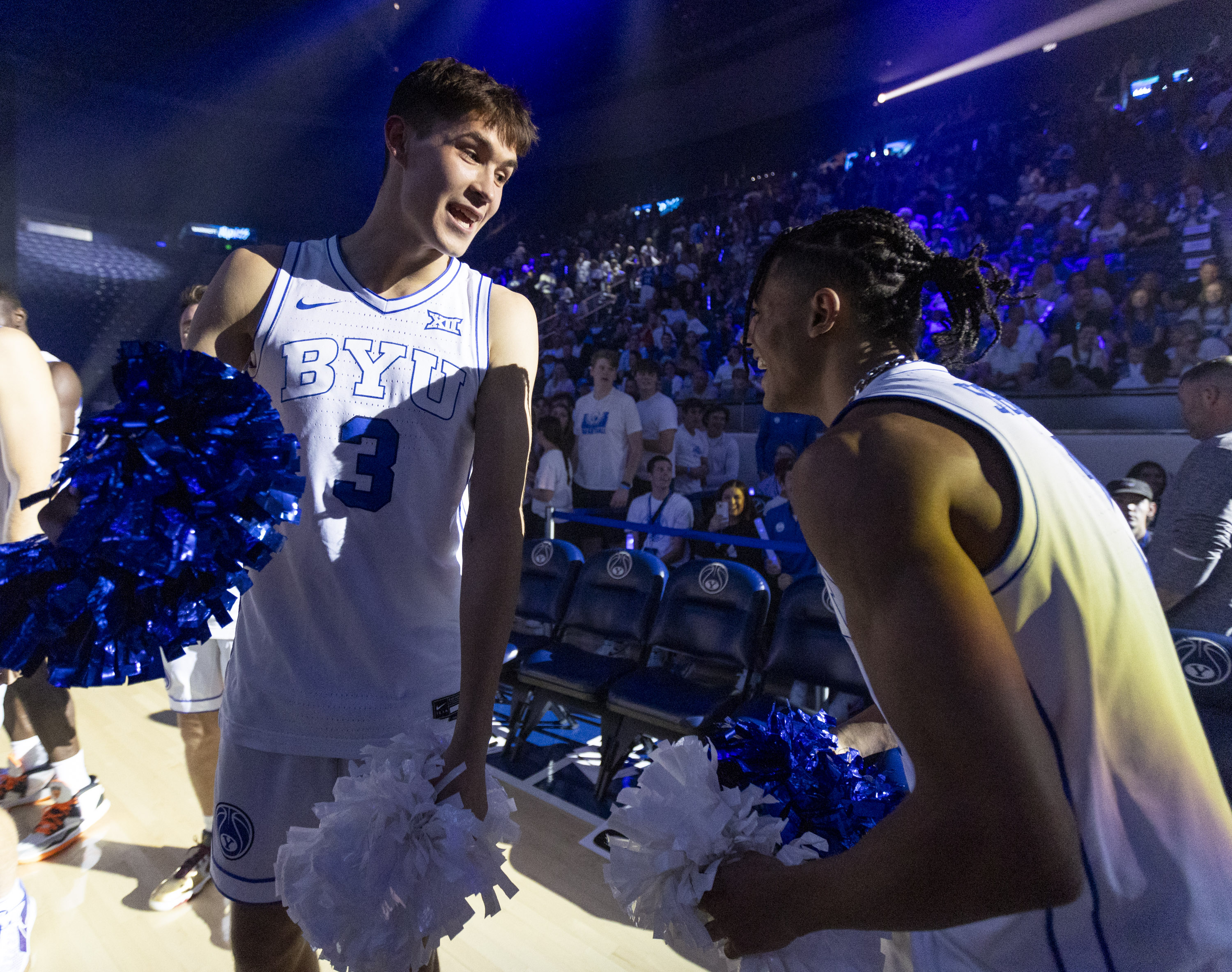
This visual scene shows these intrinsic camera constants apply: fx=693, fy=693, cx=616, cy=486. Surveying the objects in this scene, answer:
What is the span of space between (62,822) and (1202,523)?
4.08m

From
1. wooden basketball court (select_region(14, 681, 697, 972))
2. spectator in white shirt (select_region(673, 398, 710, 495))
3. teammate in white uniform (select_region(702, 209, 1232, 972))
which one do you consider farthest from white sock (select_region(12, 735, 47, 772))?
spectator in white shirt (select_region(673, 398, 710, 495))

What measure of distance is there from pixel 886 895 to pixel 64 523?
2.80ft

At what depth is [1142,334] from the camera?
5516 millimetres

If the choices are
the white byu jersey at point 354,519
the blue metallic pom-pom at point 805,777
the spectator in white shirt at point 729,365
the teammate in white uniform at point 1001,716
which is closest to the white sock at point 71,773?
the white byu jersey at point 354,519

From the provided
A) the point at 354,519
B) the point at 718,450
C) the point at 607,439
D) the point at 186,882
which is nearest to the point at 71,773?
the point at 186,882

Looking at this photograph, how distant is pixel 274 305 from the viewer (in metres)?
1.12

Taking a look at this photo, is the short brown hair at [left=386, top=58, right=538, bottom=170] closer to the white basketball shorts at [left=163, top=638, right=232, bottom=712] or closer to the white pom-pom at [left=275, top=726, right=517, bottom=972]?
the white pom-pom at [left=275, top=726, right=517, bottom=972]

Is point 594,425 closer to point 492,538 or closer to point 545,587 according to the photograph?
point 545,587

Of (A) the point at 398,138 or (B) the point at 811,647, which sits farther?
(B) the point at 811,647

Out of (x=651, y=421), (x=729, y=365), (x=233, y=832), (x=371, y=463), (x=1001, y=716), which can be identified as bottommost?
(x=233, y=832)

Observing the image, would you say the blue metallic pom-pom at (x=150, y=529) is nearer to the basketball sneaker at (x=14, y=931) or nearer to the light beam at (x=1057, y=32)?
the basketball sneaker at (x=14, y=931)

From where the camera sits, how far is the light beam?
6.76m

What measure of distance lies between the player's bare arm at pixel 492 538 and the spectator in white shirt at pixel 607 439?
4.13 m

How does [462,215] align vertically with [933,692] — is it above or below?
above
